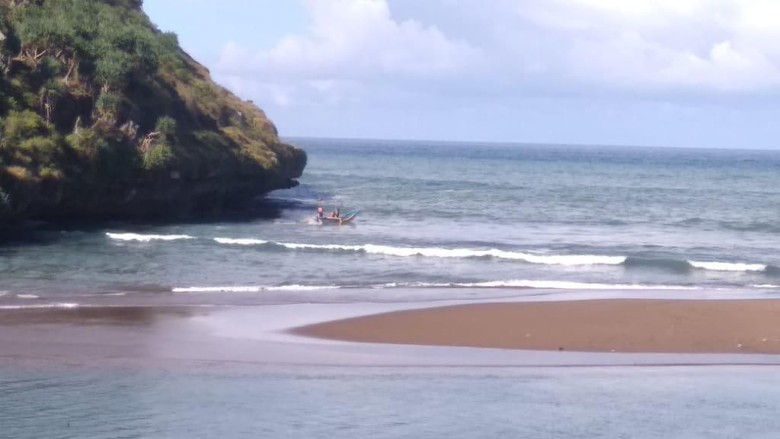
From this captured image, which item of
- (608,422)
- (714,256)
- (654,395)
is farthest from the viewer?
(714,256)

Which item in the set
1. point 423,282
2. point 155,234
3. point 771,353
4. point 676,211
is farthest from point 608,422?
point 676,211

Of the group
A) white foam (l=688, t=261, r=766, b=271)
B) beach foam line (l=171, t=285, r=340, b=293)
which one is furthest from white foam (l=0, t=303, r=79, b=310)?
white foam (l=688, t=261, r=766, b=271)

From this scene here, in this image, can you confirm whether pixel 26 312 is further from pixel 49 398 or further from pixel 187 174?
pixel 187 174

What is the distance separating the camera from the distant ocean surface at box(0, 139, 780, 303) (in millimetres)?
27969

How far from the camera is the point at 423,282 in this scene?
94.4ft

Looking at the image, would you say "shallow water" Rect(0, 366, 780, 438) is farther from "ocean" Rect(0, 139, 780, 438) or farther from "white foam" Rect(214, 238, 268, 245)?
"white foam" Rect(214, 238, 268, 245)

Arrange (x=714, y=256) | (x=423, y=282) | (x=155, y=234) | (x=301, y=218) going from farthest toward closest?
(x=301, y=218) < (x=155, y=234) < (x=714, y=256) < (x=423, y=282)

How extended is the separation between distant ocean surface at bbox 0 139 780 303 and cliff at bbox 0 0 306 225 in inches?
Result: 62.9

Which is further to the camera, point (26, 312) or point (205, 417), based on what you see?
point (26, 312)

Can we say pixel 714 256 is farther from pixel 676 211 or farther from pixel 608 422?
pixel 608 422

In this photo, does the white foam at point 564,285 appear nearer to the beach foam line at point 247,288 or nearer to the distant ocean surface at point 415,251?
the distant ocean surface at point 415,251

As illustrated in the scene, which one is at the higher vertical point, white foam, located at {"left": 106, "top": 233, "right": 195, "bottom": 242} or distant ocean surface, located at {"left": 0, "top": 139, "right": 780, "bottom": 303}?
white foam, located at {"left": 106, "top": 233, "right": 195, "bottom": 242}

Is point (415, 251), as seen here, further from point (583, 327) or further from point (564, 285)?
point (583, 327)

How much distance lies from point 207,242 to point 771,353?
22.3m
